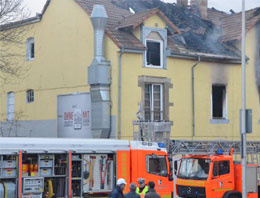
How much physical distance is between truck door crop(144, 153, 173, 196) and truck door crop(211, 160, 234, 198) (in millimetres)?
2166

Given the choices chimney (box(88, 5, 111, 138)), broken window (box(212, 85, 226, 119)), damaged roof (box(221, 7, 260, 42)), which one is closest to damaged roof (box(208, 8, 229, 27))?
damaged roof (box(221, 7, 260, 42))

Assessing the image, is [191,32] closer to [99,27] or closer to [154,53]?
[154,53]

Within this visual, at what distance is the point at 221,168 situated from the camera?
2117 centimetres

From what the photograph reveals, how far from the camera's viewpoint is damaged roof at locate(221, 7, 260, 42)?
1210 inches

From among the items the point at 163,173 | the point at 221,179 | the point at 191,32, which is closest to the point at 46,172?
the point at 163,173

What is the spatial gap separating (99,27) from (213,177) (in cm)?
901

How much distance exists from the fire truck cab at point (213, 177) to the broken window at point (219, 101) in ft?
26.5

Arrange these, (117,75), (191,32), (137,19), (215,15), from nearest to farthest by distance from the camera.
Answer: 1. (117,75)
2. (137,19)
3. (191,32)
4. (215,15)

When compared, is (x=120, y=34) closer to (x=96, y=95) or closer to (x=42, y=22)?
(x=96, y=95)

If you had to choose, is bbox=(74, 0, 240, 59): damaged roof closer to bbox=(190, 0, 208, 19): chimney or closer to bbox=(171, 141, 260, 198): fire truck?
bbox=(190, 0, 208, 19): chimney

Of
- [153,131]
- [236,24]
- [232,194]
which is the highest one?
[236,24]

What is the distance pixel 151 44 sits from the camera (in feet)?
91.0

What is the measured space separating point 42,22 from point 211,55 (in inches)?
356

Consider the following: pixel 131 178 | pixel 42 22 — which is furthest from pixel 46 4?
pixel 131 178
